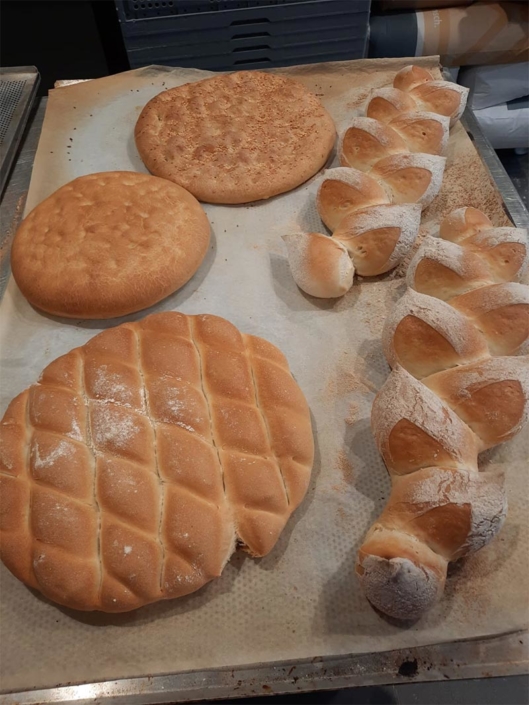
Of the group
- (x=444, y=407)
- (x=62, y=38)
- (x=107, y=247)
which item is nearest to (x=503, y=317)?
(x=444, y=407)

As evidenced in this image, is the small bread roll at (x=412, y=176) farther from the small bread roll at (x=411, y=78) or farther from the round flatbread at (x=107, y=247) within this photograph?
the round flatbread at (x=107, y=247)

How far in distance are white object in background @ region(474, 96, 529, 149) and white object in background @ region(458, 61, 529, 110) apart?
0.12 feet

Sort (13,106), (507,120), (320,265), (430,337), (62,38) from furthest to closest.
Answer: (62,38) < (507,120) < (13,106) < (320,265) < (430,337)

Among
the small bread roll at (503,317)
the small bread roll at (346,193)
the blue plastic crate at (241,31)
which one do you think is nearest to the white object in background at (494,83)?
the blue plastic crate at (241,31)

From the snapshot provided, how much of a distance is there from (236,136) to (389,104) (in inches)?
24.2

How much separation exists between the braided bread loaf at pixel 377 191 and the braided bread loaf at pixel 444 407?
0.15m

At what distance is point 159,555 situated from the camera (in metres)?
1.17

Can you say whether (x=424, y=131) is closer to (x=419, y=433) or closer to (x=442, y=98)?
(x=442, y=98)

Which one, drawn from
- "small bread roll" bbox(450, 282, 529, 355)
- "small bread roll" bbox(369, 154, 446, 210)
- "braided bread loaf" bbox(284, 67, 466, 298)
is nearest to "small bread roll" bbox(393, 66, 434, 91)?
"braided bread loaf" bbox(284, 67, 466, 298)

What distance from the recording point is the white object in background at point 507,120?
2982 millimetres

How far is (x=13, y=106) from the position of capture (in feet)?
7.72

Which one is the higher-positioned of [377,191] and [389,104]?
[389,104]

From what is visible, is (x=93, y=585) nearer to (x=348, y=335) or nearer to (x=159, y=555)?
(x=159, y=555)

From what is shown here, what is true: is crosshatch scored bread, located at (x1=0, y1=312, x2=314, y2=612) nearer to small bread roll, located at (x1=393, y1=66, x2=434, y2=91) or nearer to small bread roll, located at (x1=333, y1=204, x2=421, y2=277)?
small bread roll, located at (x1=333, y1=204, x2=421, y2=277)
